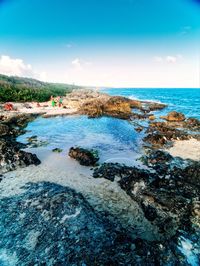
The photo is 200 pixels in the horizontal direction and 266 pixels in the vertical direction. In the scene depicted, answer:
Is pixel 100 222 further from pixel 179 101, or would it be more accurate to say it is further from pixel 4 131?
pixel 179 101

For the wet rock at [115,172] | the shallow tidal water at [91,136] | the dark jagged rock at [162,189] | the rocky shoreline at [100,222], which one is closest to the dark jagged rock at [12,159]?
the rocky shoreline at [100,222]

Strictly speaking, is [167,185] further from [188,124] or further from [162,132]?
[188,124]

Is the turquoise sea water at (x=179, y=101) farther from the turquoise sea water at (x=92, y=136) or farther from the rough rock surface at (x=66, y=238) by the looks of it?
the rough rock surface at (x=66, y=238)

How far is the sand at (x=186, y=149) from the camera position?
14438 mm

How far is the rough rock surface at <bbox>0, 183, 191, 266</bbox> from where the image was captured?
568 centimetres

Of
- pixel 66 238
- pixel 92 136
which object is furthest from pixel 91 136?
pixel 66 238

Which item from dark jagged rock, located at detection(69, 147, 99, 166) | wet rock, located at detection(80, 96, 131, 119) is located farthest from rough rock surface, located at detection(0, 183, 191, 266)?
wet rock, located at detection(80, 96, 131, 119)

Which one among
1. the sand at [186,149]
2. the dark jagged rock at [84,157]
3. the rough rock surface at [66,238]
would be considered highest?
the dark jagged rock at [84,157]

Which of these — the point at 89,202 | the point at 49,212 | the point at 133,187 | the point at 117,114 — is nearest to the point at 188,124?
the point at 117,114

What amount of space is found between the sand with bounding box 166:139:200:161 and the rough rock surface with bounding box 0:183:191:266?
30.1 ft

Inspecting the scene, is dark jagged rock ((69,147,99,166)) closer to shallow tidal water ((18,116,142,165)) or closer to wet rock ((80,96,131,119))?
shallow tidal water ((18,116,142,165))

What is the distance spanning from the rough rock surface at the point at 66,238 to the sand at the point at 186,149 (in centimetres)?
919

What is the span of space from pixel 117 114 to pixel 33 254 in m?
25.6

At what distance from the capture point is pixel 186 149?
633 inches
